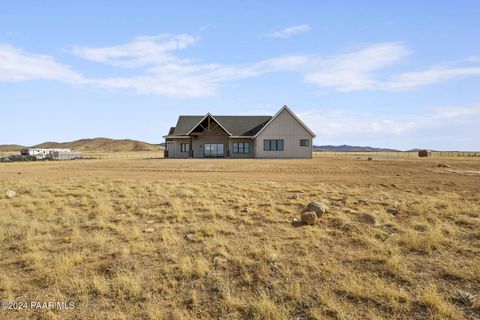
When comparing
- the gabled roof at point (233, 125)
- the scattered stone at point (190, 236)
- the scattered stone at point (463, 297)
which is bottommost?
the scattered stone at point (463, 297)

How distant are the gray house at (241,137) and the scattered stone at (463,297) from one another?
38420 mm

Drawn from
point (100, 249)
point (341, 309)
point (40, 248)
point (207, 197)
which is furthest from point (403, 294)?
point (207, 197)

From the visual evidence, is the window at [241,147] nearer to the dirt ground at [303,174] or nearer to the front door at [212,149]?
the front door at [212,149]

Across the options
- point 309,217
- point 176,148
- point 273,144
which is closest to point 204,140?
point 176,148

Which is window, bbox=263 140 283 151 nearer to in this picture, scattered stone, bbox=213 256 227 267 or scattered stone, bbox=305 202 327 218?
scattered stone, bbox=305 202 327 218

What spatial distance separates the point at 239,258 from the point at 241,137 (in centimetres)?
3850

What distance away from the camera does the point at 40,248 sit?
7.80 meters

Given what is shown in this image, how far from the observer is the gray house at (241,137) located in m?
43.8

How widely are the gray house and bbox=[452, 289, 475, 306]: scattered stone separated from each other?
3842 centimetres

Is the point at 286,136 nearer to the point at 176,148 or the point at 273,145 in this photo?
the point at 273,145

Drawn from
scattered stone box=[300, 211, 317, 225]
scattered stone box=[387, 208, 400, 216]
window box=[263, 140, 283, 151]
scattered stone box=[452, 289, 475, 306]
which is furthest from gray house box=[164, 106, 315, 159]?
scattered stone box=[452, 289, 475, 306]

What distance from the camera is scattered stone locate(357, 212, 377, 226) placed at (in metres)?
9.52

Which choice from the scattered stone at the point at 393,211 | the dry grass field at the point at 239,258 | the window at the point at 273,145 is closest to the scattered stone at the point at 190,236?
the dry grass field at the point at 239,258

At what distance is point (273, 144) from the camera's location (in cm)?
4422
